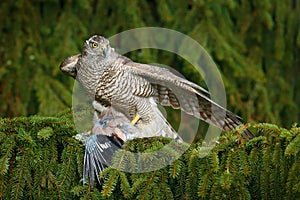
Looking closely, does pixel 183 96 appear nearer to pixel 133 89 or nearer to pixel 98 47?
pixel 133 89

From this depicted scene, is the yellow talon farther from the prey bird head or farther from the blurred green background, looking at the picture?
the blurred green background

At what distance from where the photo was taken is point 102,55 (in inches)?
142

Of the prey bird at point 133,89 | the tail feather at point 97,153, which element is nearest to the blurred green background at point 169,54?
the prey bird at point 133,89

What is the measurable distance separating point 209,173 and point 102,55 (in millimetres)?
1216

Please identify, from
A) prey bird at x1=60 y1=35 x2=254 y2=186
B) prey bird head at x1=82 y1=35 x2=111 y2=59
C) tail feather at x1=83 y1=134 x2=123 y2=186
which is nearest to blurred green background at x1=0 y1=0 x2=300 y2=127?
prey bird at x1=60 y1=35 x2=254 y2=186

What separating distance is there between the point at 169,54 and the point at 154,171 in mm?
3099

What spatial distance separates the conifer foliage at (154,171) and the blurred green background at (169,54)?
2.36 meters

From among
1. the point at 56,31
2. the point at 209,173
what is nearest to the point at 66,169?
the point at 209,173

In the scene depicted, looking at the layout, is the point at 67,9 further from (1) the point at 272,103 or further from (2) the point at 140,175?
(2) the point at 140,175

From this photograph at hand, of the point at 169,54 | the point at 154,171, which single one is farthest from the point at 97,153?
the point at 169,54

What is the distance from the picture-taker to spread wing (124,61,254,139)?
11.2ft

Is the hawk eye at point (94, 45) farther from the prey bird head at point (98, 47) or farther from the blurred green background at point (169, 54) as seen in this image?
the blurred green background at point (169, 54)

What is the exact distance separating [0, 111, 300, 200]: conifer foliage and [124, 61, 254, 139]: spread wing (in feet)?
2.00

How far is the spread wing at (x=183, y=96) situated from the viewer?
342cm
